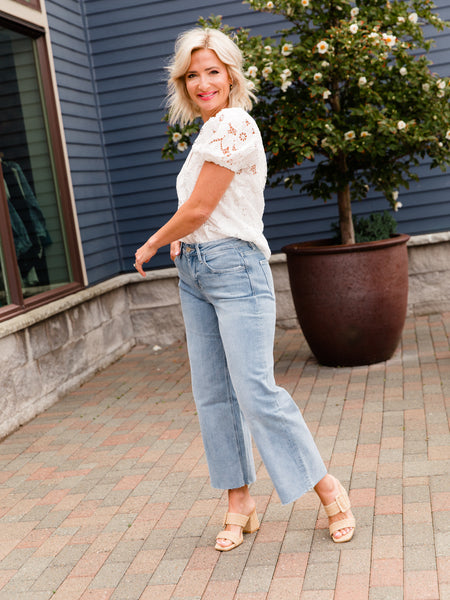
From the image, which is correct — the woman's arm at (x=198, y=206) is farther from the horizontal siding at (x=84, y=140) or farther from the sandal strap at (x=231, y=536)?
the horizontal siding at (x=84, y=140)

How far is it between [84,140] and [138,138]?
1.93 feet

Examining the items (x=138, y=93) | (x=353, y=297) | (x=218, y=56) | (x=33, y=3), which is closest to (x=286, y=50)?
(x=353, y=297)

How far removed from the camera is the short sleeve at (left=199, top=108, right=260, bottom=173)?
2703mm

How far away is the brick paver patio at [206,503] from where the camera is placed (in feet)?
9.14

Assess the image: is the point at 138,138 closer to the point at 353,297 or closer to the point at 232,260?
the point at 353,297

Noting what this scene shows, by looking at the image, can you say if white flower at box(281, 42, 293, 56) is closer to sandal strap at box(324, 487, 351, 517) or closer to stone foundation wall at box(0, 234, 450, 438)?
stone foundation wall at box(0, 234, 450, 438)

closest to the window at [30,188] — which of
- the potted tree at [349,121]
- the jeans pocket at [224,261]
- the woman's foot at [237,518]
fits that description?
the potted tree at [349,121]

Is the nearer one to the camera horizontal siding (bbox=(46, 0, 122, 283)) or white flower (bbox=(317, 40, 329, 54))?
white flower (bbox=(317, 40, 329, 54))

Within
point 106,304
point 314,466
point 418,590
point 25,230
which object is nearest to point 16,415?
point 25,230

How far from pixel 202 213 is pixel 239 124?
0.34 meters

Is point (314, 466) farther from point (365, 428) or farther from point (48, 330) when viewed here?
point (48, 330)

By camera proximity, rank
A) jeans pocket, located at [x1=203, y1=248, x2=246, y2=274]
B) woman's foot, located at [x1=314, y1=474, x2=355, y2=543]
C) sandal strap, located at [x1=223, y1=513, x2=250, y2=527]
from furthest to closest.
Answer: sandal strap, located at [x1=223, y1=513, x2=250, y2=527], woman's foot, located at [x1=314, y1=474, x2=355, y2=543], jeans pocket, located at [x1=203, y1=248, x2=246, y2=274]

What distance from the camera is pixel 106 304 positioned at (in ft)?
23.0

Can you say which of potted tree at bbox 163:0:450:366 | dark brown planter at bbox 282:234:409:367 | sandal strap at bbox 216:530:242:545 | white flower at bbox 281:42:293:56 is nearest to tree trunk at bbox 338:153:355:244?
potted tree at bbox 163:0:450:366
